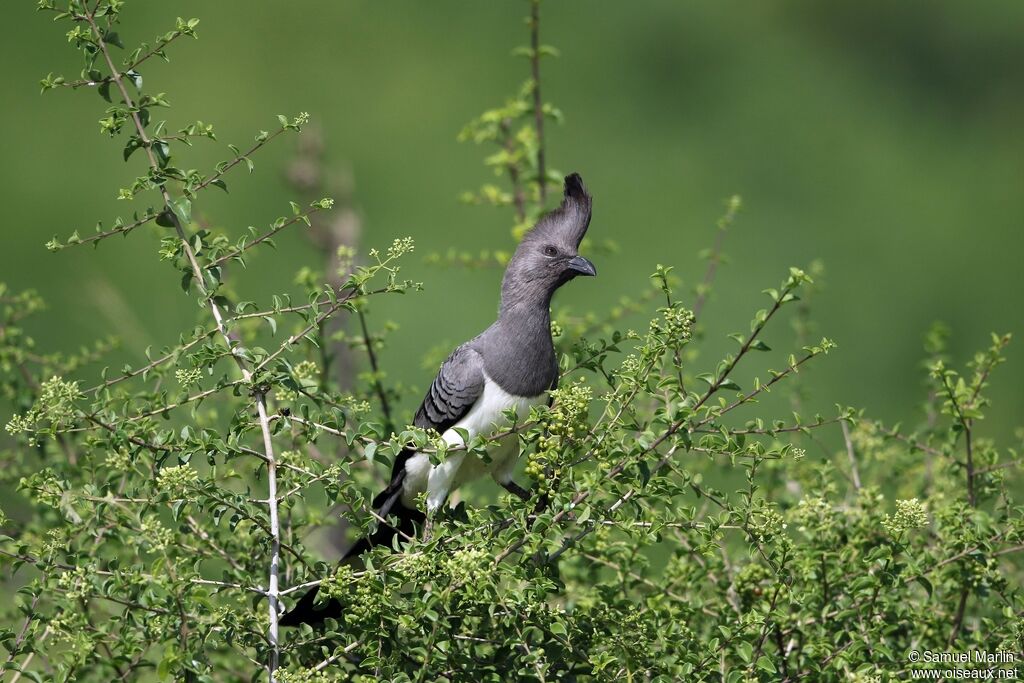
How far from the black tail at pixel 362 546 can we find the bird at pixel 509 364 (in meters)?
0.01

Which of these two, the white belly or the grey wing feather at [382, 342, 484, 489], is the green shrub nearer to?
the white belly

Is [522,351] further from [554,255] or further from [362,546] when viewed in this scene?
[362,546]

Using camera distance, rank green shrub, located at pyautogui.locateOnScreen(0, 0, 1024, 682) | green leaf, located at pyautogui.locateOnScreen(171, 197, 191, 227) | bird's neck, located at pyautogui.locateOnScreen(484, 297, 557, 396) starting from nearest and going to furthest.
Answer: green shrub, located at pyautogui.locateOnScreen(0, 0, 1024, 682), green leaf, located at pyautogui.locateOnScreen(171, 197, 191, 227), bird's neck, located at pyautogui.locateOnScreen(484, 297, 557, 396)

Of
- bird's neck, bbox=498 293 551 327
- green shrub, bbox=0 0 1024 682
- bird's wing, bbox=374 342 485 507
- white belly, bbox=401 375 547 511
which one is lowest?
green shrub, bbox=0 0 1024 682

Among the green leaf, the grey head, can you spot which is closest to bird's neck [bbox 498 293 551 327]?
the grey head

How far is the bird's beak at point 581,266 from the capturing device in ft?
12.0

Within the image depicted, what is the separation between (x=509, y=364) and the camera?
3660 mm

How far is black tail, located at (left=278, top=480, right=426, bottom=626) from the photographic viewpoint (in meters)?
3.01

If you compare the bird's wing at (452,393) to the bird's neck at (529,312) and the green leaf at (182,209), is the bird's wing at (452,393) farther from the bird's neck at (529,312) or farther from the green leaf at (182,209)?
the green leaf at (182,209)

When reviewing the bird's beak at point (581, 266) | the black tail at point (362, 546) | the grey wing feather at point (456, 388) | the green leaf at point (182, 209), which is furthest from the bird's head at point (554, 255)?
the green leaf at point (182, 209)

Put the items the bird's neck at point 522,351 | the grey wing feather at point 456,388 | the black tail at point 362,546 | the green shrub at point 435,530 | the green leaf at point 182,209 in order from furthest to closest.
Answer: the grey wing feather at point 456,388 < the bird's neck at point 522,351 < the black tail at point 362,546 < the green leaf at point 182,209 < the green shrub at point 435,530

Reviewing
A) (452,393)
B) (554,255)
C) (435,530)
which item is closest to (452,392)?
(452,393)

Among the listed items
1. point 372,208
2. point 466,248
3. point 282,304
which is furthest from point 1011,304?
point 282,304

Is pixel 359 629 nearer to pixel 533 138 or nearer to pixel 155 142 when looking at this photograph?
pixel 155 142
